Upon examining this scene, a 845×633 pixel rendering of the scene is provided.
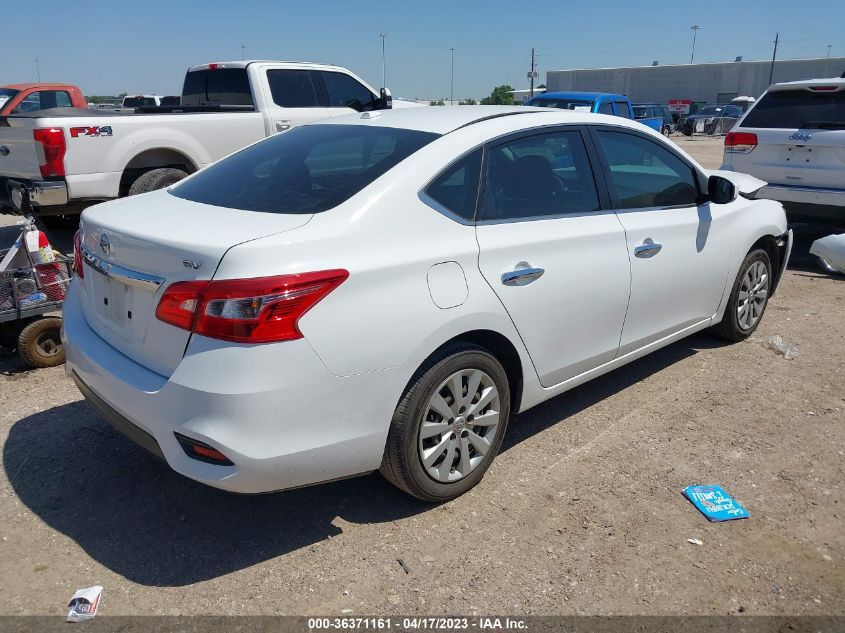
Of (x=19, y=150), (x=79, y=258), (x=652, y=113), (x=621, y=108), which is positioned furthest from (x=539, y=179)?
(x=652, y=113)

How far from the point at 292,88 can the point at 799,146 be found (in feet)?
19.6

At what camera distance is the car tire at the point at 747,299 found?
5062mm

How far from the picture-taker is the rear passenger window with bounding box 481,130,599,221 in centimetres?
333

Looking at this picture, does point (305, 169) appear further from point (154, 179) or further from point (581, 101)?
point (581, 101)

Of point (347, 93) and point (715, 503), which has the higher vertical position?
point (347, 93)

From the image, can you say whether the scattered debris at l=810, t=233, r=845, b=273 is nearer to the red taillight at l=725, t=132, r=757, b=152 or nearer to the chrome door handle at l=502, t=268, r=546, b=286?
the red taillight at l=725, t=132, r=757, b=152

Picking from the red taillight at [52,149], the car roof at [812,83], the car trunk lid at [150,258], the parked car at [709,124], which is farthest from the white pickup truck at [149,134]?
the parked car at [709,124]

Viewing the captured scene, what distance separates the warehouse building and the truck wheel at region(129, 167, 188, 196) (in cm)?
6697

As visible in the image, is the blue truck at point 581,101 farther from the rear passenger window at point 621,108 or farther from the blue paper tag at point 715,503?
the blue paper tag at point 715,503

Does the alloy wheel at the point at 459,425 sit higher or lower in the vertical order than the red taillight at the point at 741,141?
lower

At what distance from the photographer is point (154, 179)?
24.4 ft

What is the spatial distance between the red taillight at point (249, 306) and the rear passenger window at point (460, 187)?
0.80m

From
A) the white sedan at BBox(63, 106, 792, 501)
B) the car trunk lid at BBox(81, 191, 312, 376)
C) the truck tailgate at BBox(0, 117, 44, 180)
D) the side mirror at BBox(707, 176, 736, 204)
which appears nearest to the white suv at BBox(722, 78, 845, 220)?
the side mirror at BBox(707, 176, 736, 204)

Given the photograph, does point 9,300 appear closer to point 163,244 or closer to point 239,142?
point 163,244
